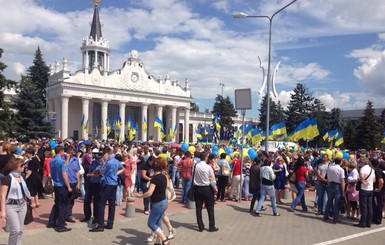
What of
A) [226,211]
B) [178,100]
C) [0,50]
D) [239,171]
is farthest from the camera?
[178,100]

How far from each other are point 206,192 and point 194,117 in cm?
7181

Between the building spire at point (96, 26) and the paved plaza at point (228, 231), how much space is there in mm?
67553

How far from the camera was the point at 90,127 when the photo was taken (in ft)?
201

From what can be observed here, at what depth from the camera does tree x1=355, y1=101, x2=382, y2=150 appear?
5484cm

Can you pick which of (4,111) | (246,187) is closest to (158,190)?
(246,187)

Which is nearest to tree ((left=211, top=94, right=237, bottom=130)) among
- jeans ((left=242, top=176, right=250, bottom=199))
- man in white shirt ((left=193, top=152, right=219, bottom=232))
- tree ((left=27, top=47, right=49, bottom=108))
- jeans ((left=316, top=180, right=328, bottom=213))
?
tree ((left=27, top=47, right=49, bottom=108))

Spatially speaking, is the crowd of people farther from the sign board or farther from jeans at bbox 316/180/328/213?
the sign board

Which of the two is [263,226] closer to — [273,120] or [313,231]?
[313,231]

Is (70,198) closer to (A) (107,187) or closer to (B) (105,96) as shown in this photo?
(A) (107,187)

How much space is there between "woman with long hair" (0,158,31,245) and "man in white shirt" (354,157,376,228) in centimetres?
792

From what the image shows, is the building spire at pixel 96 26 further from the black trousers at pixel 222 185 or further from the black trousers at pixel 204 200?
the black trousers at pixel 204 200

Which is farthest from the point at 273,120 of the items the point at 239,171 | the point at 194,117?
the point at 239,171

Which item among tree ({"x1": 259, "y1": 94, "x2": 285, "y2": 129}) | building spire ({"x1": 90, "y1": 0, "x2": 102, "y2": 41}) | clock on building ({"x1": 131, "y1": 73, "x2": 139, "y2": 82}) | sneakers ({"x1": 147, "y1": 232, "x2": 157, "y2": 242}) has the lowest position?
sneakers ({"x1": 147, "y1": 232, "x2": 157, "y2": 242})

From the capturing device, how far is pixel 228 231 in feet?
27.5
